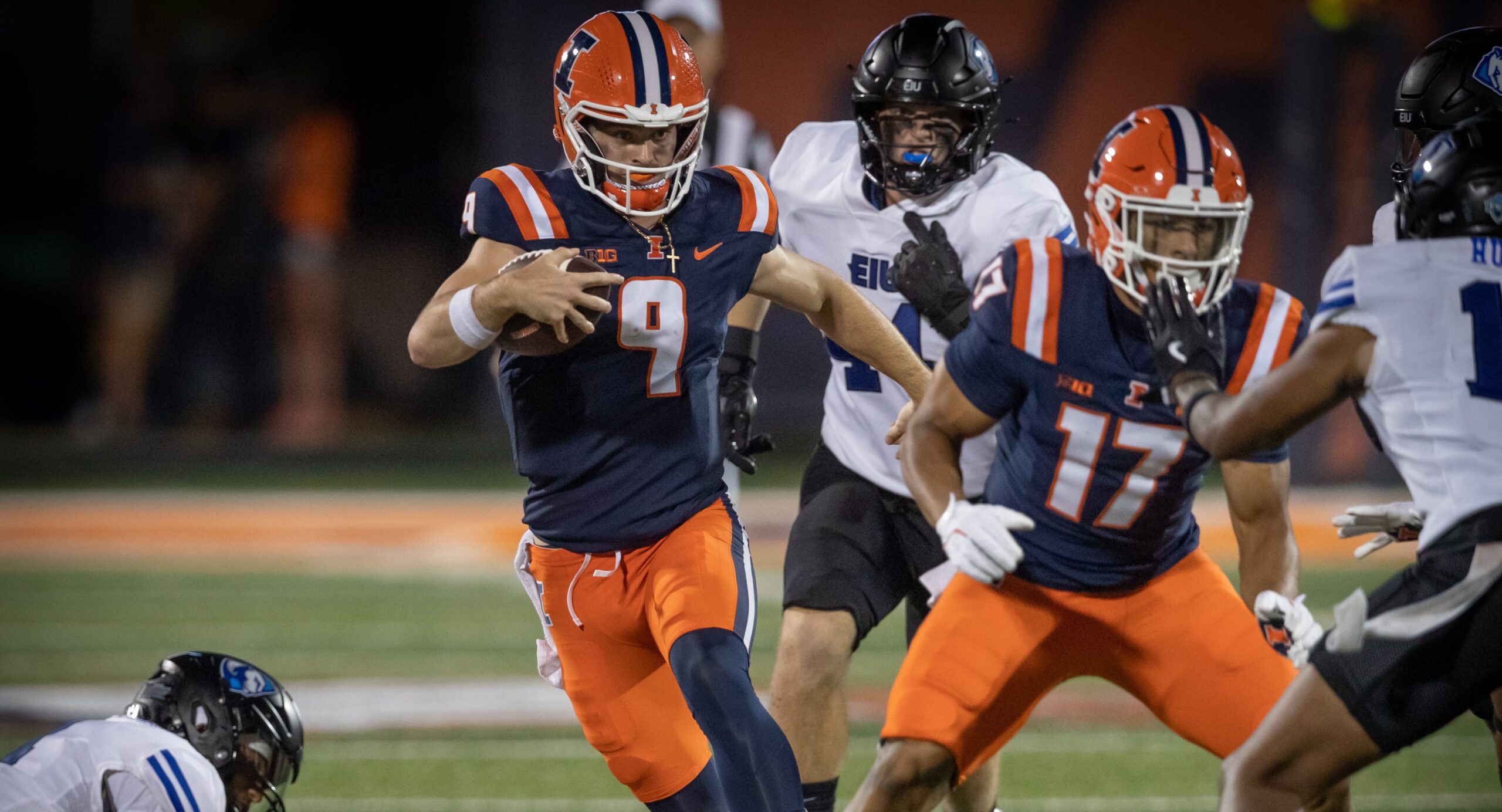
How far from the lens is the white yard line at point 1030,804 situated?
4605mm

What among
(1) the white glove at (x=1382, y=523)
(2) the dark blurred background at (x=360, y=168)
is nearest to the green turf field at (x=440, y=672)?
(1) the white glove at (x=1382, y=523)

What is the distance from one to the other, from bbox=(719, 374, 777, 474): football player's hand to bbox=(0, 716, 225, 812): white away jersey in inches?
61.3

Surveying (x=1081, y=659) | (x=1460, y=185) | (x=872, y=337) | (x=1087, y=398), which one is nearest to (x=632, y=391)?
(x=872, y=337)

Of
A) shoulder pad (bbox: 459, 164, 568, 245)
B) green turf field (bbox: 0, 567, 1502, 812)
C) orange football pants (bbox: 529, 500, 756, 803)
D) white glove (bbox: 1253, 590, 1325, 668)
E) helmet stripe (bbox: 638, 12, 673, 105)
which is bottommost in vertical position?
green turf field (bbox: 0, 567, 1502, 812)

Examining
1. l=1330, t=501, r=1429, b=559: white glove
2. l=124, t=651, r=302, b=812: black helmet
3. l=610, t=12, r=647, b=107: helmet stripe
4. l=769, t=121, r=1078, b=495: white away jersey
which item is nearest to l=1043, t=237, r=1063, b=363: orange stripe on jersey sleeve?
l=769, t=121, r=1078, b=495: white away jersey

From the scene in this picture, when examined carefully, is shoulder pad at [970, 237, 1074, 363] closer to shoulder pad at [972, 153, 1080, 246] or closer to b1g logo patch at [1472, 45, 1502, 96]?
shoulder pad at [972, 153, 1080, 246]

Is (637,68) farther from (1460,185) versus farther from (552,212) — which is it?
(1460,185)

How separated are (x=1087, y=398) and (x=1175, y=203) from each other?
0.40 meters

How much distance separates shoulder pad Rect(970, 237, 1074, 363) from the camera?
3.15 meters

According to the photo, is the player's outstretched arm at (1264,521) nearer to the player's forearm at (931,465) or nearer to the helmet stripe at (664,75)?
the player's forearm at (931,465)

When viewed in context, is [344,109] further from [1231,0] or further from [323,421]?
[1231,0]

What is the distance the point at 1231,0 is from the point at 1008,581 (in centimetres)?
935

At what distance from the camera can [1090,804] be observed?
183 inches

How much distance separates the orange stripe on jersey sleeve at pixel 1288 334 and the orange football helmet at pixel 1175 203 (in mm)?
129
